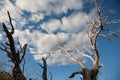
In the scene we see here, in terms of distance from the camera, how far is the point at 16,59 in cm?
953

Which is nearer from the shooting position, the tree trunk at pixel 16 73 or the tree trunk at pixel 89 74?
the tree trunk at pixel 16 73

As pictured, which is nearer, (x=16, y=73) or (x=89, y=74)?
(x=16, y=73)

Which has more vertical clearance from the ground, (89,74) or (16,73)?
(16,73)

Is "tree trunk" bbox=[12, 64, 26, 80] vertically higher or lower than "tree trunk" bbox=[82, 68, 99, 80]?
higher

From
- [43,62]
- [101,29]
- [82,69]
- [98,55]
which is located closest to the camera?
[43,62]

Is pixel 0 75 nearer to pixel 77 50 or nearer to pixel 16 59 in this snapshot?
pixel 16 59

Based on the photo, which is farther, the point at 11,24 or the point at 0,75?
the point at 0,75

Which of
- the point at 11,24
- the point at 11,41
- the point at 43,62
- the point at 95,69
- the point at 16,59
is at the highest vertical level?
the point at 11,24

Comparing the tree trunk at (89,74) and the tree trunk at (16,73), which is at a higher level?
the tree trunk at (16,73)

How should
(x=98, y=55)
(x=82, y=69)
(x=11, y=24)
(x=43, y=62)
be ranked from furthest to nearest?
(x=98, y=55) → (x=82, y=69) → (x=43, y=62) → (x=11, y=24)

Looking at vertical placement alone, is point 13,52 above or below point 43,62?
above

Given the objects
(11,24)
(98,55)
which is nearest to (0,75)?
(11,24)

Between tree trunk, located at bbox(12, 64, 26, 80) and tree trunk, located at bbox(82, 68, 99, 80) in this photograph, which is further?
tree trunk, located at bbox(82, 68, 99, 80)

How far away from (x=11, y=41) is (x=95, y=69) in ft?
19.5
